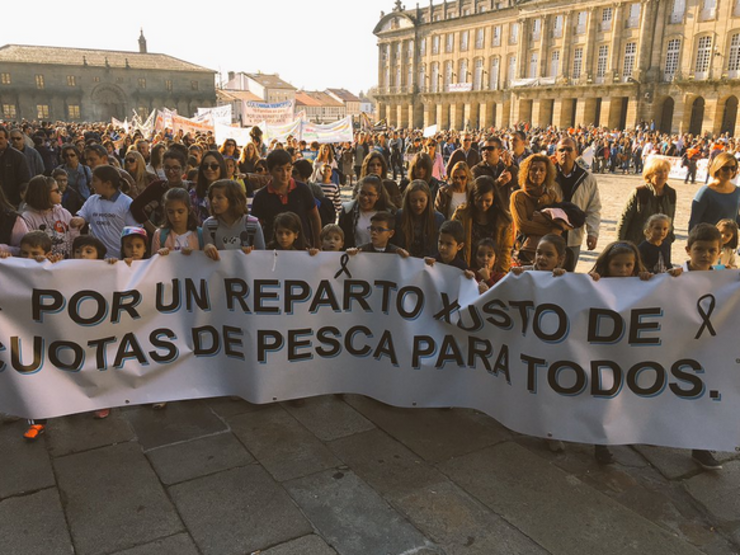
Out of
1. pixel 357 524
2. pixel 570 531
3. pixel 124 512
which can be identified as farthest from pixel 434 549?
pixel 124 512

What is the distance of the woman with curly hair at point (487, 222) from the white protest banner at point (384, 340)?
115cm

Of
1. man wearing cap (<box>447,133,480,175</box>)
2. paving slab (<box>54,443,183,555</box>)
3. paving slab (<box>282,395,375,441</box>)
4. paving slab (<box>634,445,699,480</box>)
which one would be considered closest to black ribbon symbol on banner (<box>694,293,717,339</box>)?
paving slab (<box>634,445,699,480</box>)

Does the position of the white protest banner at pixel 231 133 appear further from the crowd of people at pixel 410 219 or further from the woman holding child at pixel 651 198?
the woman holding child at pixel 651 198

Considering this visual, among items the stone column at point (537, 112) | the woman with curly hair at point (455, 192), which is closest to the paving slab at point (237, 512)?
the woman with curly hair at point (455, 192)

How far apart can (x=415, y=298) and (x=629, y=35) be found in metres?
53.7

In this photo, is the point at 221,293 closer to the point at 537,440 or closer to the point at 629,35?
the point at 537,440

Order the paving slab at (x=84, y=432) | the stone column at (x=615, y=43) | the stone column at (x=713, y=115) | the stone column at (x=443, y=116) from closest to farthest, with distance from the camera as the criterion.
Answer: the paving slab at (x=84, y=432)
the stone column at (x=713, y=115)
the stone column at (x=615, y=43)
the stone column at (x=443, y=116)

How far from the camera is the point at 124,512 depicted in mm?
2912

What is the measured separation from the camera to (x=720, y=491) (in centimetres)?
320

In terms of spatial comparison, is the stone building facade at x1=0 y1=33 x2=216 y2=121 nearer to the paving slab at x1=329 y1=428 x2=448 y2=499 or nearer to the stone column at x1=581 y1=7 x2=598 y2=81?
the stone column at x1=581 y1=7 x2=598 y2=81

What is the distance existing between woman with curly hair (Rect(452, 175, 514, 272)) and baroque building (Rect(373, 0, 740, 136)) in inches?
1819

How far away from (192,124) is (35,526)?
2013 centimetres

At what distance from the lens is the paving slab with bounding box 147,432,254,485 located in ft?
10.7

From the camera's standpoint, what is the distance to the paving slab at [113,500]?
274 cm
